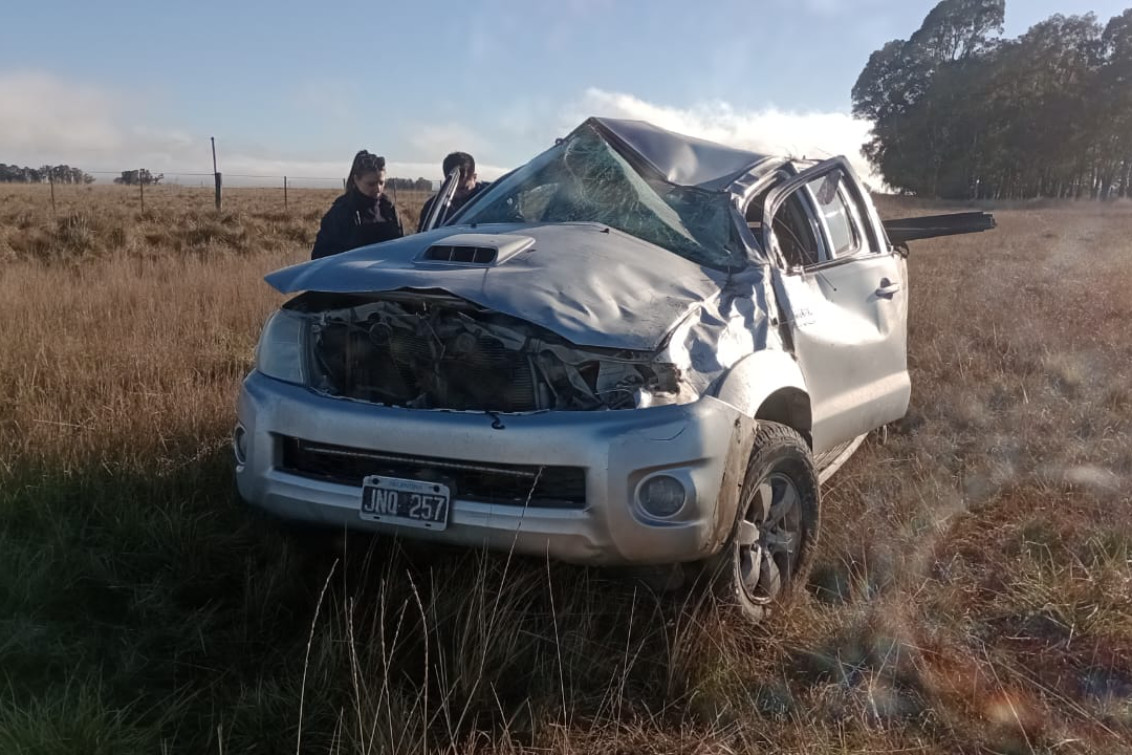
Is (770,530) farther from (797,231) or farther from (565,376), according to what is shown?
(797,231)

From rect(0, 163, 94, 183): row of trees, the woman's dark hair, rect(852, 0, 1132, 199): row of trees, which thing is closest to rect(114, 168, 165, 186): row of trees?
rect(0, 163, 94, 183): row of trees

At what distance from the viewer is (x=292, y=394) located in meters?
3.16

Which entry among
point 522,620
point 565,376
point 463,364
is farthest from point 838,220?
point 522,620

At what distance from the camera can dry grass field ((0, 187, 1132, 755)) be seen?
2475 millimetres

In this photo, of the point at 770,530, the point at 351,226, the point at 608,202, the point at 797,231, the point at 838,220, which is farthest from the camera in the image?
the point at 351,226

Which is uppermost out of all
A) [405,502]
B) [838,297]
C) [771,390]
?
[838,297]

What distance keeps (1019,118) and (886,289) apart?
53.2 m

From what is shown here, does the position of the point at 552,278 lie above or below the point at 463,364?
above

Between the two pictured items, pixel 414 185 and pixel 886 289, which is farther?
pixel 414 185

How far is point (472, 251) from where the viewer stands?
10.8ft

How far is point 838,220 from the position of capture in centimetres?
454

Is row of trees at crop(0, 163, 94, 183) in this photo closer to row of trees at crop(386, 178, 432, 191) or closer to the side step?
row of trees at crop(386, 178, 432, 191)

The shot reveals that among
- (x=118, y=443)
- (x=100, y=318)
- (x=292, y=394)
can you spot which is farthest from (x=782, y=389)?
(x=100, y=318)

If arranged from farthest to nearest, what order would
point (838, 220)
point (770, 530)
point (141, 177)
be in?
point (141, 177), point (838, 220), point (770, 530)
